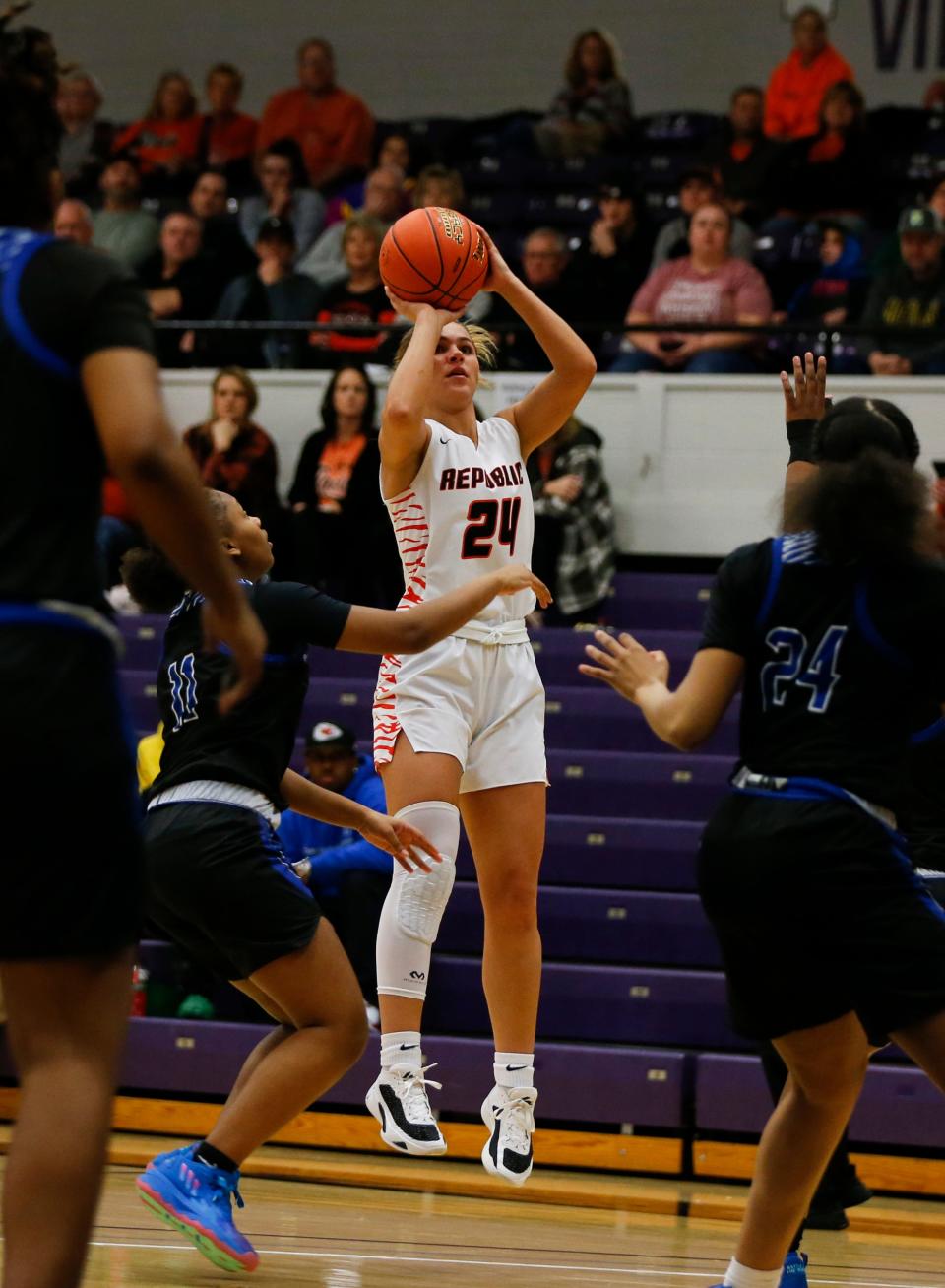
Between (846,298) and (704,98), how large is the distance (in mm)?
4498

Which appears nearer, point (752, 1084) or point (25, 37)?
point (25, 37)

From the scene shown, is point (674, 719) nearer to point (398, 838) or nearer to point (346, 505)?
point (398, 838)

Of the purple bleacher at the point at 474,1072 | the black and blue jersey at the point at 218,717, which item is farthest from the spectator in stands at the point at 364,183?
the black and blue jersey at the point at 218,717

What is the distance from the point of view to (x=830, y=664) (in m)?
3.24

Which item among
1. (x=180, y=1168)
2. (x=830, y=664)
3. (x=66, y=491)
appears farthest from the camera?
(x=180, y=1168)

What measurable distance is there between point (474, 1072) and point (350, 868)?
3.09 ft

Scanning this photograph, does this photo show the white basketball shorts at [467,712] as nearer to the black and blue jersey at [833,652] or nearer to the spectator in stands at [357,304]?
the black and blue jersey at [833,652]

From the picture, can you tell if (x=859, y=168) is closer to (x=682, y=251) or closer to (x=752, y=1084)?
(x=682, y=251)

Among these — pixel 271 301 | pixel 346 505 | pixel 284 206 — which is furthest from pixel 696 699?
pixel 284 206

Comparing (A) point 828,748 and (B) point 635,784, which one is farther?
(B) point 635,784

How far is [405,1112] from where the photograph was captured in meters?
4.55

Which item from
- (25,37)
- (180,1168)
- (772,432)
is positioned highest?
(25,37)

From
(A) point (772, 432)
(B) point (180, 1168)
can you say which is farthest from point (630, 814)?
(B) point (180, 1168)

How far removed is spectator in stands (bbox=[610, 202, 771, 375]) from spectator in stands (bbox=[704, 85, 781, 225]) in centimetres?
124
